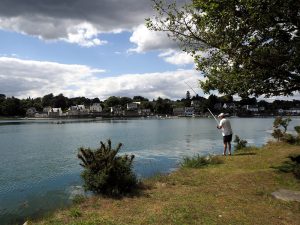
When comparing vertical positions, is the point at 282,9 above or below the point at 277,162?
above

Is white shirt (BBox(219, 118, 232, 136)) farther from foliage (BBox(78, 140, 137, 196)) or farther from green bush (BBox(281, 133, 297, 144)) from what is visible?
foliage (BBox(78, 140, 137, 196))

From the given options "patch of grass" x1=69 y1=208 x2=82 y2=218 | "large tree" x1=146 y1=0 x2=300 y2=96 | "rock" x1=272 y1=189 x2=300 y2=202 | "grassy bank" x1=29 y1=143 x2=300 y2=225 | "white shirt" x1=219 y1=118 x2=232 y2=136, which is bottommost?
"patch of grass" x1=69 y1=208 x2=82 y2=218

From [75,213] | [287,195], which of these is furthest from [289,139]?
[75,213]

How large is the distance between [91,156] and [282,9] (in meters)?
7.75

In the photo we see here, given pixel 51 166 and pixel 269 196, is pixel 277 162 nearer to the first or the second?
pixel 269 196

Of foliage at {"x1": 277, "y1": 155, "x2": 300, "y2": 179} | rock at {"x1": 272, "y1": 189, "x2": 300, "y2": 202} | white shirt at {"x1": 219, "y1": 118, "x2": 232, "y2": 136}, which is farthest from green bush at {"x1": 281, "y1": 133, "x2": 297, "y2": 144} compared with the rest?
rock at {"x1": 272, "y1": 189, "x2": 300, "y2": 202}

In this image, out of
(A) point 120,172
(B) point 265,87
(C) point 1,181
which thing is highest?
(B) point 265,87

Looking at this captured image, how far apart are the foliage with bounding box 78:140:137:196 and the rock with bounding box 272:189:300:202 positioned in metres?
4.52

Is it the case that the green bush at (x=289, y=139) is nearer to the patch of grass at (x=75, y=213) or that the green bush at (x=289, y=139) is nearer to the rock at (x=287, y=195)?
the rock at (x=287, y=195)

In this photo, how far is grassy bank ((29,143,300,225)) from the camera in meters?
8.05

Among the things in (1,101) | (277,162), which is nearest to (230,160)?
(277,162)

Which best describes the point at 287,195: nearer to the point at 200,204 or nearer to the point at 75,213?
the point at 200,204

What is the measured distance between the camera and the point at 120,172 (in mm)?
11398

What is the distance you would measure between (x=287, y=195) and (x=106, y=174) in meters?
5.47
